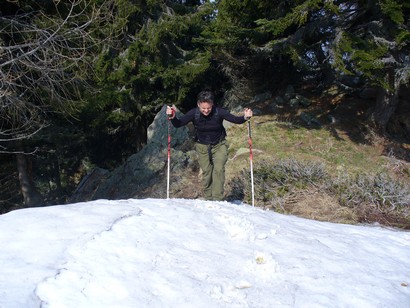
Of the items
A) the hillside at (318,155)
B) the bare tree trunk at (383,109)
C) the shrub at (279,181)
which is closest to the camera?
the hillside at (318,155)

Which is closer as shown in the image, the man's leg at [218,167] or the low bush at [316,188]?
the man's leg at [218,167]

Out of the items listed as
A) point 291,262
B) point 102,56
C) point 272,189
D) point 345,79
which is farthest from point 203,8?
point 291,262

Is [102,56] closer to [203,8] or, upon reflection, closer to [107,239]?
[203,8]

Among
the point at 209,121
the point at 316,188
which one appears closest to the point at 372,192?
the point at 316,188

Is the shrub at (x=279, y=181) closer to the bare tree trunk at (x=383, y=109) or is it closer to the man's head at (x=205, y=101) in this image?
the man's head at (x=205, y=101)

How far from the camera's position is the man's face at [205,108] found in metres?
6.37

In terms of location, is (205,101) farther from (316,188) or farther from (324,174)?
(324,174)

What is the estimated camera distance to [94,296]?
3156 millimetres

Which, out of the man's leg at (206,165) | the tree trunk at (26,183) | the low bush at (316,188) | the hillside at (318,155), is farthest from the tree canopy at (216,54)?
the man's leg at (206,165)

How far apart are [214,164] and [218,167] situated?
11 cm

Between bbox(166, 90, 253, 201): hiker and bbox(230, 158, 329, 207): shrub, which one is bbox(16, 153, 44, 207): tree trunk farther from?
bbox(166, 90, 253, 201): hiker

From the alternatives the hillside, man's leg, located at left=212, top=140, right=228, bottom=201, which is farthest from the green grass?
man's leg, located at left=212, top=140, right=228, bottom=201

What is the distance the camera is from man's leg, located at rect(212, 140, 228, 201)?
6820 millimetres

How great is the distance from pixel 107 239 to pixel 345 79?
14266mm
